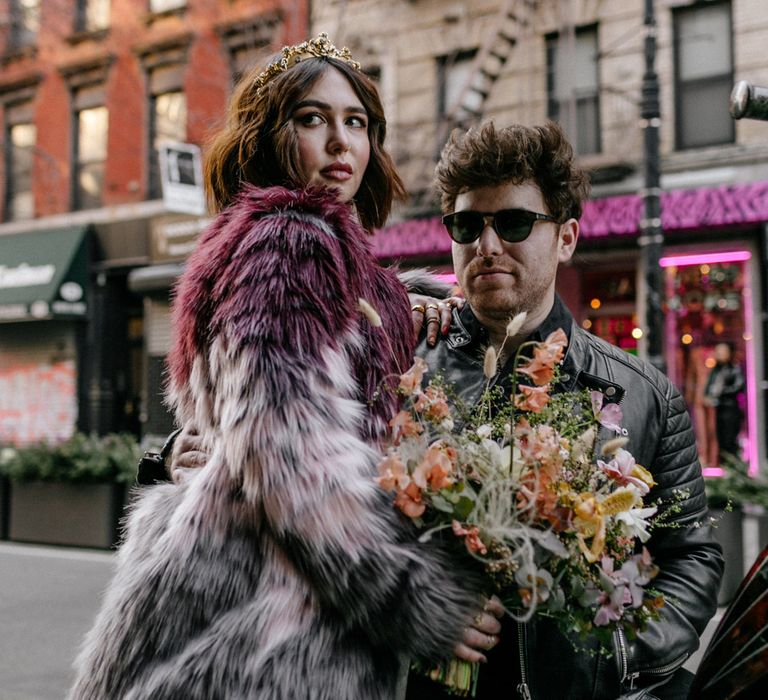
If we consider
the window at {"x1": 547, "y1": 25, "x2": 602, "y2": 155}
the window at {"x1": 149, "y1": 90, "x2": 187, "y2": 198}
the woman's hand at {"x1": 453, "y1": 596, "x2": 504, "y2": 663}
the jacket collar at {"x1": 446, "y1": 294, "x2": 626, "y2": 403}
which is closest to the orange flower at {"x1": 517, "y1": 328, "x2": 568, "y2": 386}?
the woman's hand at {"x1": 453, "y1": 596, "x2": 504, "y2": 663}

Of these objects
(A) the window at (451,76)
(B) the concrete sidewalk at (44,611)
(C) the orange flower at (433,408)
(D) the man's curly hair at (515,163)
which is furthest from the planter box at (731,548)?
(A) the window at (451,76)

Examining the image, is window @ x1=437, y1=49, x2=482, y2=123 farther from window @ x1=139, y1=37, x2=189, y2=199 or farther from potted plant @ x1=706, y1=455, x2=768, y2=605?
potted plant @ x1=706, y1=455, x2=768, y2=605

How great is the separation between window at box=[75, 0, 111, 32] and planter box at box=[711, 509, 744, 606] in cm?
1733

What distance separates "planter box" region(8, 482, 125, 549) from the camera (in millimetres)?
9617

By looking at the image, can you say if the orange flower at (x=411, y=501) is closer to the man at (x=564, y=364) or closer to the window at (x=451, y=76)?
the man at (x=564, y=364)

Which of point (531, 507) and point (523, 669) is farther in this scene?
point (523, 669)

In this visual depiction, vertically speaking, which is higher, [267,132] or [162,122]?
[162,122]

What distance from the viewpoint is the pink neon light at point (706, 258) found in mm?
12719

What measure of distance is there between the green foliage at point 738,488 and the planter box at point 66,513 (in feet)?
20.1

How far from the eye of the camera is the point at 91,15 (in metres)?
19.3

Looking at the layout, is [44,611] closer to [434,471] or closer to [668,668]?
[668,668]

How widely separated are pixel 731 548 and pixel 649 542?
484cm

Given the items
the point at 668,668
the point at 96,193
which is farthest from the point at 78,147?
the point at 668,668

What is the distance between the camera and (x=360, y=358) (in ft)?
6.34
